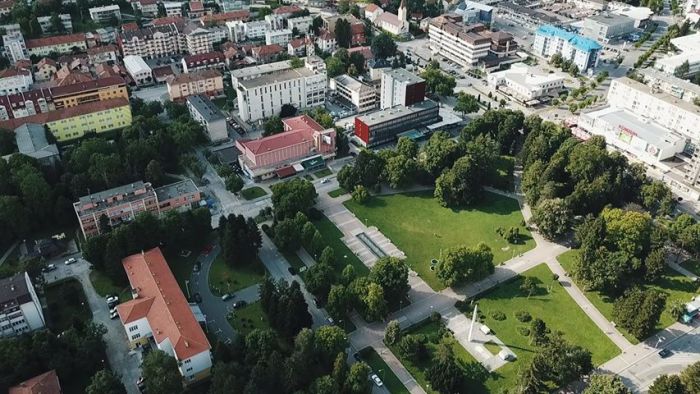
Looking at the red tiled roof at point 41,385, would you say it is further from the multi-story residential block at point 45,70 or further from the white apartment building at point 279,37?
the white apartment building at point 279,37

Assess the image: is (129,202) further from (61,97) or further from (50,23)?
(50,23)

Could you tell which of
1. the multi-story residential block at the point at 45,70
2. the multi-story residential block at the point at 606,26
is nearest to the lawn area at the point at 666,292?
the multi-story residential block at the point at 606,26

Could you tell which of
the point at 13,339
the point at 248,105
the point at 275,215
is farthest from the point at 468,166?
the point at 13,339

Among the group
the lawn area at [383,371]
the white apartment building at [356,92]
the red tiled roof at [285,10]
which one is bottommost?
the lawn area at [383,371]

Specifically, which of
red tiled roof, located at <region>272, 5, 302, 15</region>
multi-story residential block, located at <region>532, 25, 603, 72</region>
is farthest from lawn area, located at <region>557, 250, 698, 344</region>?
red tiled roof, located at <region>272, 5, 302, 15</region>

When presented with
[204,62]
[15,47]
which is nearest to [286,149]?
[204,62]

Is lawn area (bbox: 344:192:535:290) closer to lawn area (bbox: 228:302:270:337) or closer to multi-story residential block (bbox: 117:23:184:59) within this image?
lawn area (bbox: 228:302:270:337)
